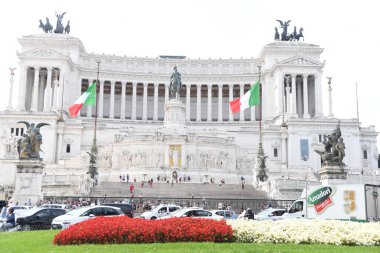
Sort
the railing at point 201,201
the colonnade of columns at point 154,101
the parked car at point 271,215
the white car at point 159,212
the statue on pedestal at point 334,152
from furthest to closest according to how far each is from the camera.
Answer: the colonnade of columns at point 154,101, the railing at point 201,201, the statue on pedestal at point 334,152, the white car at point 159,212, the parked car at point 271,215

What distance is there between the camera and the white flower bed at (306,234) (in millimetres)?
16484

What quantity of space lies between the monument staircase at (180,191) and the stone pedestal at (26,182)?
9.34 metres

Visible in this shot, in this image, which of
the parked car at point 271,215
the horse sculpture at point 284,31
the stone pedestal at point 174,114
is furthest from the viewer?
the horse sculpture at point 284,31

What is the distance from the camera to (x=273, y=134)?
279ft

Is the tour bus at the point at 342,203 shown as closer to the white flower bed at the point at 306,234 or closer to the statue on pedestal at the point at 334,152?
the white flower bed at the point at 306,234

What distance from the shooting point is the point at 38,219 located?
27391 mm

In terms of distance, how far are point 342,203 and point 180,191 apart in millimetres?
26936

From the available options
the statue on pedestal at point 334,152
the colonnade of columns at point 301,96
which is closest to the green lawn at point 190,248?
the statue on pedestal at point 334,152

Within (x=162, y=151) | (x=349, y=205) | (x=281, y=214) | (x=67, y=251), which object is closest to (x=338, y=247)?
(x=67, y=251)

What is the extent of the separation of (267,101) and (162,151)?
133ft

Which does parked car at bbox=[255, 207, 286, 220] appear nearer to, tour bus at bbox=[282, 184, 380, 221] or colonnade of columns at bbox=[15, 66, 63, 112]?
tour bus at bbox=[282, 184, 380, 221]

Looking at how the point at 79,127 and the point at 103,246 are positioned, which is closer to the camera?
the point at 103,246

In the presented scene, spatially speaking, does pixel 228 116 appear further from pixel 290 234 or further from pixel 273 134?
pixel 290 234

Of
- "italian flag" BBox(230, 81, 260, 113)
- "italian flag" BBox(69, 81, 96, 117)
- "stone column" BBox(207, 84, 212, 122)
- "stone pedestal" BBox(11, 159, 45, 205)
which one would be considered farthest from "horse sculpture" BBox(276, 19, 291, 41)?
"stone pedestal" BBox(11, 159, 45, 205)
